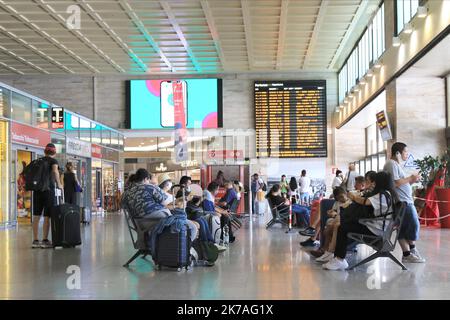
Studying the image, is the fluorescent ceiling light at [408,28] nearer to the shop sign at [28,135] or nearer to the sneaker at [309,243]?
the sneaker at [309,243]

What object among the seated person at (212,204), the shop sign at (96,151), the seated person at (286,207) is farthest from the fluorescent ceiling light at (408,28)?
the shop sign at (96,151)

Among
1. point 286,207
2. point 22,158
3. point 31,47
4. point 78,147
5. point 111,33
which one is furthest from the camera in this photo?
point 31,47

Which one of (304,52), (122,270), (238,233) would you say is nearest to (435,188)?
(238,233)

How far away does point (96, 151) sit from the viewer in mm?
→ 22094

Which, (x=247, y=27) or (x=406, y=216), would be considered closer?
(x=406, y=216)

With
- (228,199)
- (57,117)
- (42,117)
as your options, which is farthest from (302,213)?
(57,117)

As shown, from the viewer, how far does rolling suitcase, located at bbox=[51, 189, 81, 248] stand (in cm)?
888

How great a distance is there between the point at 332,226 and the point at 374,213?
2.37 feet

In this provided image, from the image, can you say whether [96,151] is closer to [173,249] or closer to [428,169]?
[428,169]

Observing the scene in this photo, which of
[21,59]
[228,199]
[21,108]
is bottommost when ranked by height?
[228,199]

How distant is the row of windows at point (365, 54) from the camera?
17.6 metres

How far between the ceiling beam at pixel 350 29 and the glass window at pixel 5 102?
10.7 m
